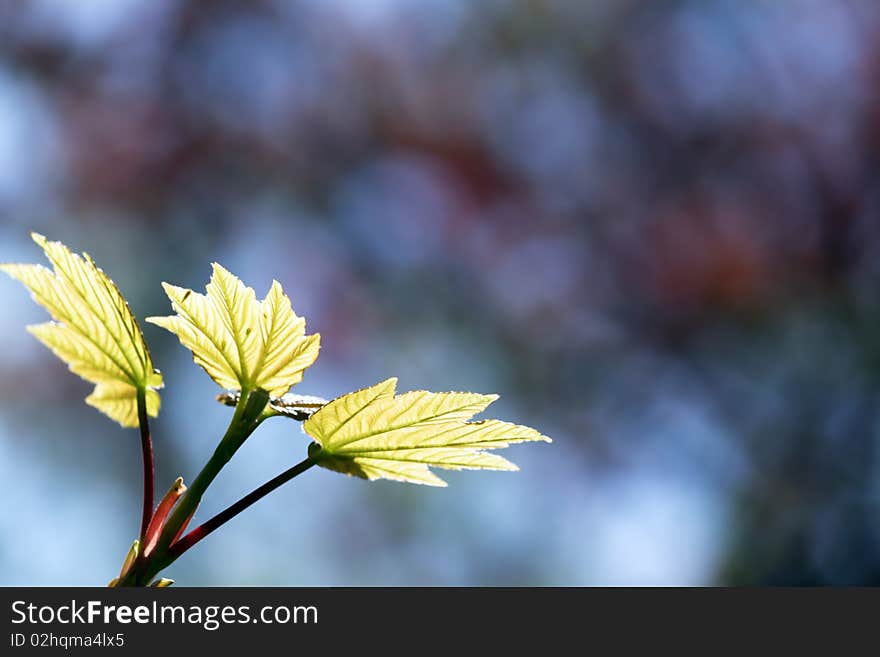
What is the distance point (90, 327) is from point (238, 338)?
0.21ft

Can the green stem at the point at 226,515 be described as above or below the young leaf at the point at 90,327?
below

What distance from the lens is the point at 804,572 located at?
3.21 m

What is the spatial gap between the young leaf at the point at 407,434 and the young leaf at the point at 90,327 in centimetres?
9

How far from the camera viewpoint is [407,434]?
372mm

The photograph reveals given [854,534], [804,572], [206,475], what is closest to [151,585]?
[206,475]

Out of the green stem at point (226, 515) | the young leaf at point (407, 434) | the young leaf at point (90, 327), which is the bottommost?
the green stem at point (226, 515)

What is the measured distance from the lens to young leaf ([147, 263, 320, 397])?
0.35m

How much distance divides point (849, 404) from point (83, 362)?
149 inches

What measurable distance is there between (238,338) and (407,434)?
0.09m

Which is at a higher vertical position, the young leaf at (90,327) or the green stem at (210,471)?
the young leaf at (90,327)

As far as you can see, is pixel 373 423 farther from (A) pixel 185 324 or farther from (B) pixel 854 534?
(B) pixel 854 534

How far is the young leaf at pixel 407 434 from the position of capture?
34 cm

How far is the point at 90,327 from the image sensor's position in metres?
0.34

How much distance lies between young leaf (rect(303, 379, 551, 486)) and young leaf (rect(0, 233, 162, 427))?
0.09 meters
